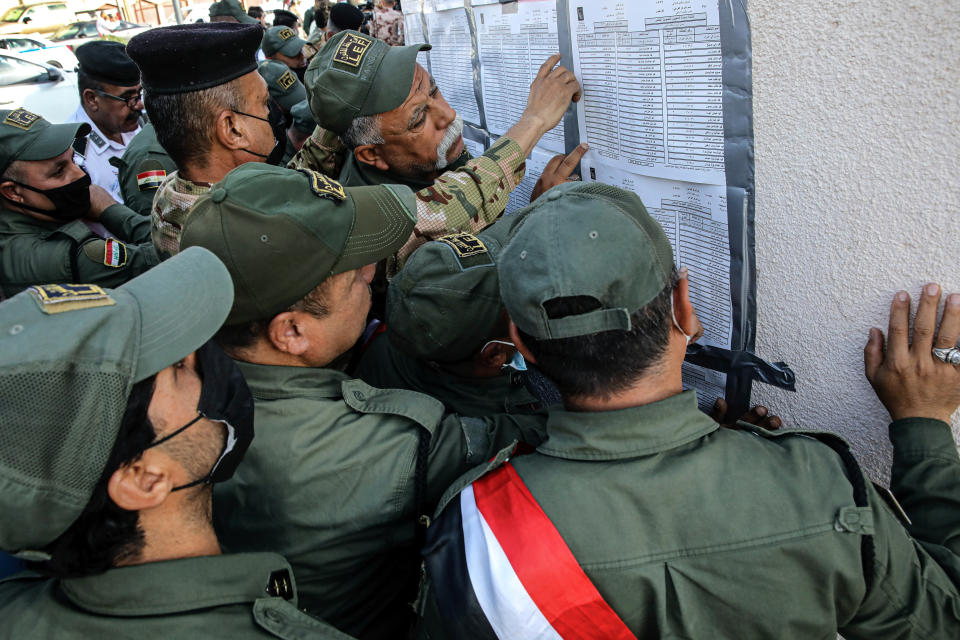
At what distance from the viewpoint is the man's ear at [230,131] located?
2254mm

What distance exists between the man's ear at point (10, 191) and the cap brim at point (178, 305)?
7.29ft

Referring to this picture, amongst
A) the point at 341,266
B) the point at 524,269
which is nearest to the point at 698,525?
the point at 524,269

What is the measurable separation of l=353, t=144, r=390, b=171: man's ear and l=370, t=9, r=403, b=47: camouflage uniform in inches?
148

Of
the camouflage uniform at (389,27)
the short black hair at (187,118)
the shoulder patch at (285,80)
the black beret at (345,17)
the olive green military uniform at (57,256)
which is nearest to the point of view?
the short black hair at (187,118)

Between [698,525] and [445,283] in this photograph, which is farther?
[445,283]

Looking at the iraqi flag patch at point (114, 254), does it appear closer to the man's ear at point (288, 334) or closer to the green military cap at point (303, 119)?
the green military cap at point (303, 119)

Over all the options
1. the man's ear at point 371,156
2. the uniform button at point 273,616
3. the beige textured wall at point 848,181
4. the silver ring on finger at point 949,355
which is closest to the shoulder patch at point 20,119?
the man's ear at point 371,156

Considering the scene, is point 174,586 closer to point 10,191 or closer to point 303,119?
point 10,191

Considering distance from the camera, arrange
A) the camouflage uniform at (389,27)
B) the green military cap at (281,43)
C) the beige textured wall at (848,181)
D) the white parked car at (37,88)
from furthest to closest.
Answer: the white parked car at (37,88)
the green military cap at (281,43)
the camouflage uniform at (389,27)
the beige textured wall at (848,181)

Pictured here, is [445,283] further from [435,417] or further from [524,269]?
[524,269]

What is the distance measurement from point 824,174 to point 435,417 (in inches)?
39.2

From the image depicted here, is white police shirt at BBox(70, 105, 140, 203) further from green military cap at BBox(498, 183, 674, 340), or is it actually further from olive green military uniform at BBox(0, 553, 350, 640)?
green military cap at BBox(498, 183, 674, 340)

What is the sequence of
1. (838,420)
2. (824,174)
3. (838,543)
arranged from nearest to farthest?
(838,543) → (824,174) → (838,420)

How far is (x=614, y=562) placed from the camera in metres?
1.06
